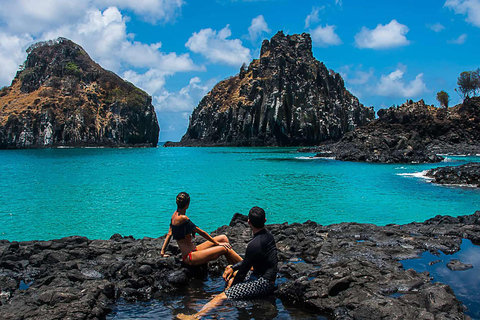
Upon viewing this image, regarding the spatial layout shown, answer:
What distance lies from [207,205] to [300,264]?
1633cm

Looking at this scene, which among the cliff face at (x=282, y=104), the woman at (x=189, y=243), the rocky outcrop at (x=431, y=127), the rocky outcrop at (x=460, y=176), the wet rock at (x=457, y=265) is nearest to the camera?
the woman at (x=189, y=243)

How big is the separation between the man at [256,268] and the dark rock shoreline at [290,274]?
0.73 metres

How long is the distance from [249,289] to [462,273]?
6.05 metres

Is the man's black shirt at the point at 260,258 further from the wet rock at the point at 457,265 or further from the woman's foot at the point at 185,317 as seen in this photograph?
the wet rock at the point at 457,265

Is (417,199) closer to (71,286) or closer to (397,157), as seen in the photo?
(71,286)

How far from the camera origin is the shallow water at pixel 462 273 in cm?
773

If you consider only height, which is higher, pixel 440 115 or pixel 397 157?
pixel 440 115

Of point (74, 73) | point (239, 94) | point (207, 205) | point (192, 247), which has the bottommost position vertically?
point (207, 205)

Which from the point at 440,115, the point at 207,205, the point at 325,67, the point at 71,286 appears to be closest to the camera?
the point at 71,286

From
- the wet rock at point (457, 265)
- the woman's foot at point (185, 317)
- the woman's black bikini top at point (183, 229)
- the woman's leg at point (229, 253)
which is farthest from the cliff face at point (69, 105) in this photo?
the wet rock at point (457, 265)

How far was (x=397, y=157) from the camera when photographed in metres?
64.4

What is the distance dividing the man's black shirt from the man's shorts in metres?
0.11

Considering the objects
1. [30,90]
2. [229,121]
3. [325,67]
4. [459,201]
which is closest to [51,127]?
[30,90]

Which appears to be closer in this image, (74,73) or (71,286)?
(71,286)
